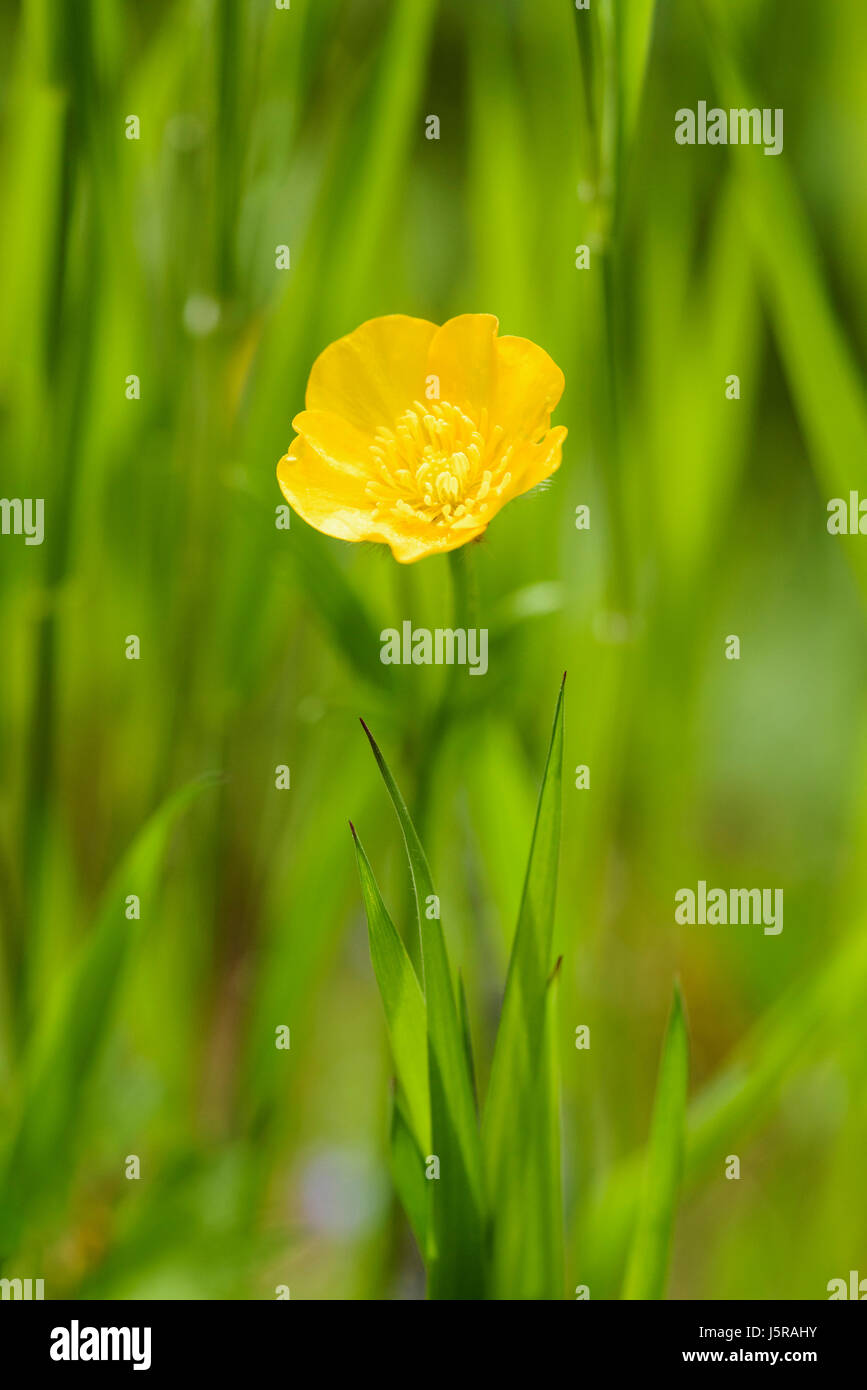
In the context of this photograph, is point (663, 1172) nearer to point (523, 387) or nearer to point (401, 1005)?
point (401, 1005)

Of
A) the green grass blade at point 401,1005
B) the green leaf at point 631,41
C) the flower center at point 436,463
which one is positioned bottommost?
the green grass blade at point 401,1005

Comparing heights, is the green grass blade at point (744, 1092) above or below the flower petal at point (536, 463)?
below

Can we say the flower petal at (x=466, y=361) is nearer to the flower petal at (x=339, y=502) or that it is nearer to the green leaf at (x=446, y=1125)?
the flower petal at (x=339, y=502)

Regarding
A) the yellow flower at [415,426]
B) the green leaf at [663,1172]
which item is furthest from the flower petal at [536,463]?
the green leaf at [663,1172]

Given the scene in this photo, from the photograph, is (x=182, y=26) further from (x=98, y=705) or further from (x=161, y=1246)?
(x=161, y=1246)
